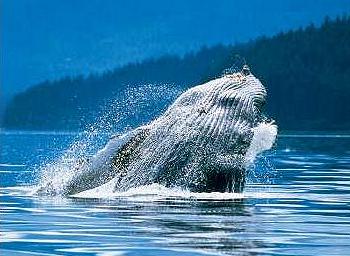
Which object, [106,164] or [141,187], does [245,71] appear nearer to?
[141,187]

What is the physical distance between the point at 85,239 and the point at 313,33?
183m

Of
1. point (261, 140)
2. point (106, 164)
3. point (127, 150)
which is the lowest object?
point (106, 164)

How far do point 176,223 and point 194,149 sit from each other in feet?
14.7

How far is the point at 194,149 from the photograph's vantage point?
1788 cm

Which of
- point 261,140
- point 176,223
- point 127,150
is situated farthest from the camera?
point 127,150

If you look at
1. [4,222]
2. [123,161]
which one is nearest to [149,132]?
[123,161]

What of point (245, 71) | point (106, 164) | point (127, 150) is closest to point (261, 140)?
point (245, 71)

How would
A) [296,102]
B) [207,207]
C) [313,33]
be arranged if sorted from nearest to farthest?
1. [207,207]
2. [296,102]
3. [313,33]

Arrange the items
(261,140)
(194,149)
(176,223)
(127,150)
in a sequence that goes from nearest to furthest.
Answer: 1. (176,223)
2. (261,140)
3. (194,149)
4. (127,150)

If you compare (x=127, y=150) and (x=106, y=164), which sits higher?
(x=127, y=150)

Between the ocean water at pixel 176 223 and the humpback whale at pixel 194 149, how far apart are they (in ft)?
0.84

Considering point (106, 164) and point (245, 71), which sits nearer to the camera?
point (106, 164)

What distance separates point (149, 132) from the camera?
1817 cm

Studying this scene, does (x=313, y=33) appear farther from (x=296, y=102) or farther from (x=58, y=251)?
(x=58, y=251)
